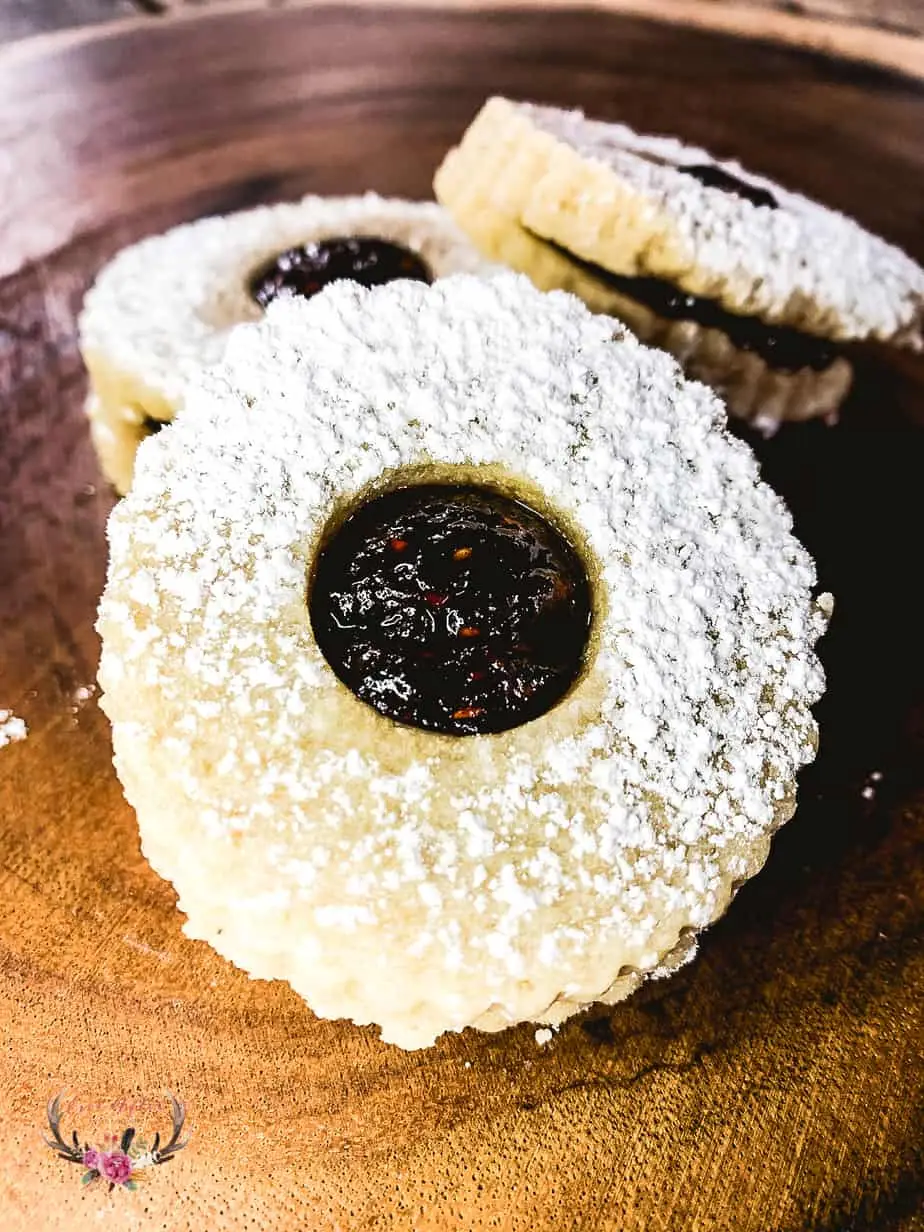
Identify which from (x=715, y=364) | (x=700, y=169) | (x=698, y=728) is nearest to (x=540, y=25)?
(x=700, y=169)

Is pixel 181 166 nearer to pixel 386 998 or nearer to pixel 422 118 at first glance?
pixel 422 118

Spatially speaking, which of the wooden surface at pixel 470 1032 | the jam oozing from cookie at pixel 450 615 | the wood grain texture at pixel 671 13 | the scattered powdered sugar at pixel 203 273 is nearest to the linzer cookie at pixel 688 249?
the scattered powdered sugar at pixel 203 273

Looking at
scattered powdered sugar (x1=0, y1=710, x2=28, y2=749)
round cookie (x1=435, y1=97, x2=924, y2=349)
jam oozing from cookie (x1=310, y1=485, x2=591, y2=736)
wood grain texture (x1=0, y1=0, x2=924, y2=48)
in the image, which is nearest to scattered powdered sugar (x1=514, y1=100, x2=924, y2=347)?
round cookie (x1=435, y1=97, x2=924, y2=349)

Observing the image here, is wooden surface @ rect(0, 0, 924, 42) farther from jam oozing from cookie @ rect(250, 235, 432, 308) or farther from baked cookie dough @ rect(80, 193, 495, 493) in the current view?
jam oozing from cookie @ rect(250, 235, 432, 308)

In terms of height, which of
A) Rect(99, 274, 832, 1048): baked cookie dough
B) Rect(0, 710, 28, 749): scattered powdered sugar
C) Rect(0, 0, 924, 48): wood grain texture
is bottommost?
Rect(0, 710, 28, 749): scattered powdered sugar

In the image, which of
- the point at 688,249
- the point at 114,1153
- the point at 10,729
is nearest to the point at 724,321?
the point at 688,249

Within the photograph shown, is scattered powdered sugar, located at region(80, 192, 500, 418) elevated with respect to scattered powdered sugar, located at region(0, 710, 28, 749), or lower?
elevated

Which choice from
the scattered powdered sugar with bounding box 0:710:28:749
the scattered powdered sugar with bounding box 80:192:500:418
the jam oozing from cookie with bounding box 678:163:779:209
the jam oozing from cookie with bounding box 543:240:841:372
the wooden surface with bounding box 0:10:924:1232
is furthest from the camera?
the jam oozing from cookie with bounding box 678:163:779:209

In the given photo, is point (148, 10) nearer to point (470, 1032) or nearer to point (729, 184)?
point (729, 184)
